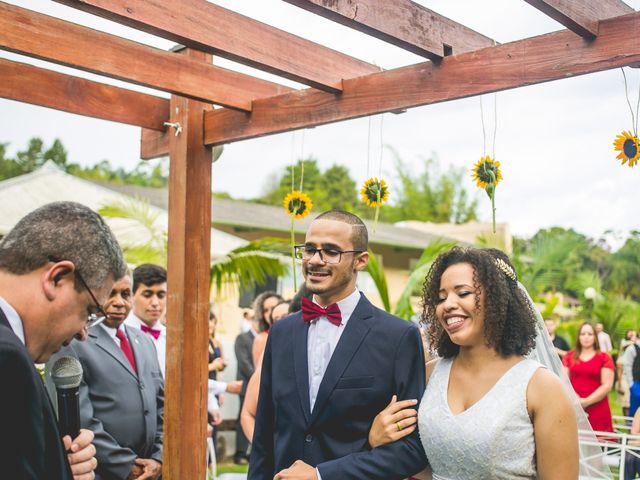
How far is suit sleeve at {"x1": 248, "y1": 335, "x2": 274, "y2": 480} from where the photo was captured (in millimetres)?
3320

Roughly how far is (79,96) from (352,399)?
2.85 metres

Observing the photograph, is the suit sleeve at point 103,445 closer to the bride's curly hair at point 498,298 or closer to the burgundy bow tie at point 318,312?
the burgundy bow tie at point 318,312

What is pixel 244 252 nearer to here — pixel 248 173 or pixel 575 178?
pixel 248 173

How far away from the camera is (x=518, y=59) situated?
3.68 meters

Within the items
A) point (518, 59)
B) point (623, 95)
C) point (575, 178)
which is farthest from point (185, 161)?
point (575, 178)

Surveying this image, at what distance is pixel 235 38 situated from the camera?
401cm

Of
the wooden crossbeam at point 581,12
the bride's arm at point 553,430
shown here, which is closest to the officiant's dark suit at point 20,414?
the bride's arm at point 553,430

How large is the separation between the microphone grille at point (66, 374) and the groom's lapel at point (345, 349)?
1145mm

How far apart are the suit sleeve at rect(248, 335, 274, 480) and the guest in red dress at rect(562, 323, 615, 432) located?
5.58 meters

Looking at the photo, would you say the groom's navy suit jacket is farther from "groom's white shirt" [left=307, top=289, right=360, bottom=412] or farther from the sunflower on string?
the sunflower on string

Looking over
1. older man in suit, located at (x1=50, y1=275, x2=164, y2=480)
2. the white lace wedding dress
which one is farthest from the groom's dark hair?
older man in suit, located at (x1=50, y1=275, x2=164, y2=480)

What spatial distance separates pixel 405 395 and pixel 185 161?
255cm

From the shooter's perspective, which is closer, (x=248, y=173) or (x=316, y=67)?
(x=316, y=67)

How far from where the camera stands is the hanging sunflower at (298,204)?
491cm
